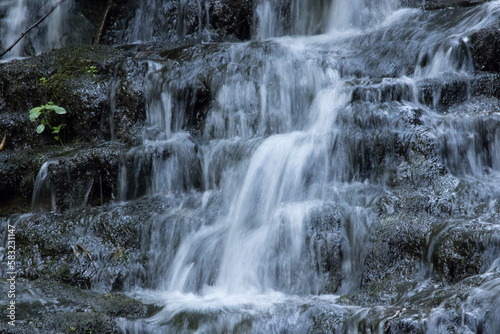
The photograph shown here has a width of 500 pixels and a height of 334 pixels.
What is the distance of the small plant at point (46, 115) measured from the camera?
7188mm

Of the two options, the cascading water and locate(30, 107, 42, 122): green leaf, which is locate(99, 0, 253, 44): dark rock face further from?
locate(30, 107, 42, 122): green leaf

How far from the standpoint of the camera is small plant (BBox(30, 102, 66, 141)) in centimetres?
719

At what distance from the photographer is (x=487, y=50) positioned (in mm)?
6680

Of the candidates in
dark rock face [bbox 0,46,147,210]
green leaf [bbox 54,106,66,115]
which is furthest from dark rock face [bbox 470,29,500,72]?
green leaf [bbox 54,106,66,115]

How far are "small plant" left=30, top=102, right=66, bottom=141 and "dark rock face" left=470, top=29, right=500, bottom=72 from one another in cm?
500

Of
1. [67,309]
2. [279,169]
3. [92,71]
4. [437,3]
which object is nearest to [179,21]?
[92,71]

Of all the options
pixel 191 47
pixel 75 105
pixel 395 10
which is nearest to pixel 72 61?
pixel 75 105

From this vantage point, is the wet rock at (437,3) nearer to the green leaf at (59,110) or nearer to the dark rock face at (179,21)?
the dark rock face at (179,21)

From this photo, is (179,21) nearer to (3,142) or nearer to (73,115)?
(73,115)

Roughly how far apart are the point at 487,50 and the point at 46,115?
543 centimetres

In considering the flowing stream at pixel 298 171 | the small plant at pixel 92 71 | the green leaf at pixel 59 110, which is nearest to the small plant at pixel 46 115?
the green leaf at pixel 59 110

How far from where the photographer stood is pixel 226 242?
215 inches

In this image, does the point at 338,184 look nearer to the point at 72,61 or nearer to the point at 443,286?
the point at 443,286

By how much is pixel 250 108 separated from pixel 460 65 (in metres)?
2.55
